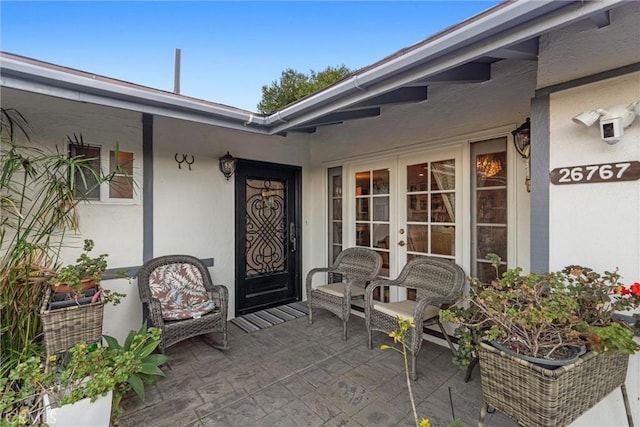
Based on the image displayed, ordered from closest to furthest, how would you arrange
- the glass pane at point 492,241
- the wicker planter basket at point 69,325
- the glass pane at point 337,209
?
the wicker planter basket at point 69,325
the glass pane at point 492,241
the glass pane at point 337,209

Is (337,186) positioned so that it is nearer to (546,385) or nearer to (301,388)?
(301,388)

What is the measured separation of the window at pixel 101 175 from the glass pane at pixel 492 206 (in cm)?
361

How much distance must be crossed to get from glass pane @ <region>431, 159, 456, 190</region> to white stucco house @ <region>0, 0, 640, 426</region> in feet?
0.04

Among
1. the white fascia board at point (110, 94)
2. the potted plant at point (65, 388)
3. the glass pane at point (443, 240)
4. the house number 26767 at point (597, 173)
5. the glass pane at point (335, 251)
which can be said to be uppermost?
the white fascia board at point (110, 94)

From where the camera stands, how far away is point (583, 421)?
166 cm

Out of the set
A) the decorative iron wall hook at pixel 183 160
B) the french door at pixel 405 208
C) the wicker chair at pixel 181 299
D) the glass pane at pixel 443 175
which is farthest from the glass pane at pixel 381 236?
the decorative iron wall hook at pixel 183 160

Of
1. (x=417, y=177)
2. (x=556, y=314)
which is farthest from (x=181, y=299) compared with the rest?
(x=556, y=314)

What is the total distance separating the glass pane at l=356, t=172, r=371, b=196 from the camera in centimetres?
396

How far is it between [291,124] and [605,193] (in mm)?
2433

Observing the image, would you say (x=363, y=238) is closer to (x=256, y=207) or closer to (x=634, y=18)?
(x=256, y=207)

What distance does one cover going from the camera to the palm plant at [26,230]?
192 centimetres

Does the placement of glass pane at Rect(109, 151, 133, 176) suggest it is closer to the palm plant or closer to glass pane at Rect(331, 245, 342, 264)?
the palm plant

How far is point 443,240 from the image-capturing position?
314 centimetres

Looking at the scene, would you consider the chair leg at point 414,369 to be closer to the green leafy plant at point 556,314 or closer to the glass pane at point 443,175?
the green leafy plant at point 556,314
